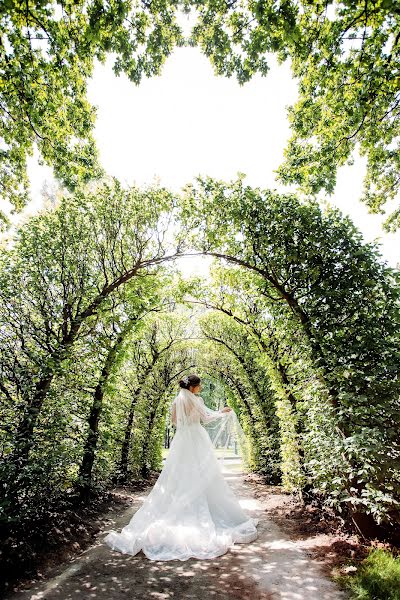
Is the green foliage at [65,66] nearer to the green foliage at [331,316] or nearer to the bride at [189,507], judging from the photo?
the green foliage at [331,316]

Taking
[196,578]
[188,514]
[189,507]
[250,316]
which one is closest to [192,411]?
[189,507]

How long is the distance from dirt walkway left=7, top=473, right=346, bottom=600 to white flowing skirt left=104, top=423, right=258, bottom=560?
18cm

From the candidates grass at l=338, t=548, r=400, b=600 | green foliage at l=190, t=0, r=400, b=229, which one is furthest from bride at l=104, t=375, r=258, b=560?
green foliage at l=190, t=0, r=400, b=229

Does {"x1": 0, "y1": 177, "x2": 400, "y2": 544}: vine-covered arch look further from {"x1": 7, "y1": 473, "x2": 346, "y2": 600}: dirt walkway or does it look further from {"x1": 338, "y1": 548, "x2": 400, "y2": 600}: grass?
{"x1": 7, "y1": 473, "x2": 346, "y2": 600}: dirt walkway

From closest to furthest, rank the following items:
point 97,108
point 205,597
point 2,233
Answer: point 205,597, point 97,108, point 2,233

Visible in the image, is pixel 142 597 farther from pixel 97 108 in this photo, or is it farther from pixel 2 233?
pixel 97 108

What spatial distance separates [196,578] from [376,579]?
7.06 feet

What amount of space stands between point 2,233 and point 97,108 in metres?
3.28

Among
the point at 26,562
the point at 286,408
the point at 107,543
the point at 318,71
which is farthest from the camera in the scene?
the point at 286,408

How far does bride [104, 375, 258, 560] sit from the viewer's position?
5.20 meters

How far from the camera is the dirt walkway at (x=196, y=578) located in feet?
12.7

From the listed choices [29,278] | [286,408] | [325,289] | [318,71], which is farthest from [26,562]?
[318,71]

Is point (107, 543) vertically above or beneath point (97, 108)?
beneath

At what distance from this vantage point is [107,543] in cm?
573
